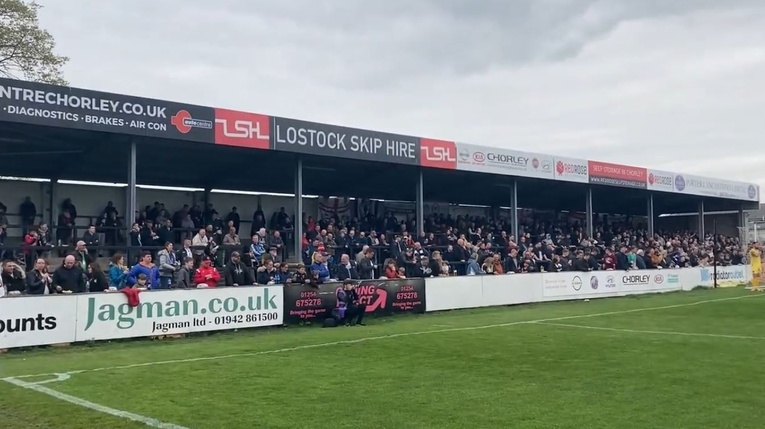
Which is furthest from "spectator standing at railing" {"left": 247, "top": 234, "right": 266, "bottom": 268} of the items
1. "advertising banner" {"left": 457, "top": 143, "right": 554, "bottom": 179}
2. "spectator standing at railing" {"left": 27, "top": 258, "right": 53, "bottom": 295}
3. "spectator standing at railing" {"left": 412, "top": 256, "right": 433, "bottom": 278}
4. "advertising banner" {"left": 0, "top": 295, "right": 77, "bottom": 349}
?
"advertising banner" {"left": 457, "top": 143, "right": 554, "bottom": 179}

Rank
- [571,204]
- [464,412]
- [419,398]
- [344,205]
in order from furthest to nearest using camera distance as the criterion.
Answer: [571,204] < [344,205] < [419,398] < [464,412]

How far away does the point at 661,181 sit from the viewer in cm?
3775

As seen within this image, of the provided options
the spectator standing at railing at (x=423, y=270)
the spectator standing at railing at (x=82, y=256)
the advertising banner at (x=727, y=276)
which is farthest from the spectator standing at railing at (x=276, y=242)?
the advertising banner at (x=727, y=276)

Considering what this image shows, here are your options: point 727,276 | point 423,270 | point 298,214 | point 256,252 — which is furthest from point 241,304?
point 727,276

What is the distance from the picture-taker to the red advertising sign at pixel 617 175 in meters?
33.9

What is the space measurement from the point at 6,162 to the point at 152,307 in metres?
10.3

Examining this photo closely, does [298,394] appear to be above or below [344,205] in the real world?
below

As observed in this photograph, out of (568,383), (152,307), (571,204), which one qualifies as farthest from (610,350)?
(571,204)

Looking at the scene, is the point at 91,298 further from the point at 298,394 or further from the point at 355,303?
the point at 298,394

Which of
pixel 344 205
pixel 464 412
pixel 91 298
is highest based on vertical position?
pixel 344 205

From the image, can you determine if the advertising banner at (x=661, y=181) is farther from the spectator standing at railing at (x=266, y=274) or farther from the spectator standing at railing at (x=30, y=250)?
the spectator standing at railing at (x=30, y=250)

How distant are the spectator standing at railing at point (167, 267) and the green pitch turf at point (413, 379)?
2.33 m

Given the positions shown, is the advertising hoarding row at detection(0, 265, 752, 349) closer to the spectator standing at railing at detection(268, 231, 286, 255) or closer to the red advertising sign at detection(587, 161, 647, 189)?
the spectator standing at railing at detection(268, 231, 286, 255)

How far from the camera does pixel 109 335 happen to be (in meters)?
15.0
